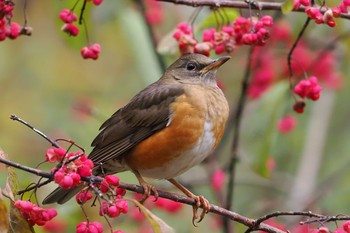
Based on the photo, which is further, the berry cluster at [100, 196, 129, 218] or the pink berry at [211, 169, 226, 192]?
the pink berry at [211, 169, 226, 192]

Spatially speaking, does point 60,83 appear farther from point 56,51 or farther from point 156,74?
point 156,74

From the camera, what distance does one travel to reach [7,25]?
3.71 m

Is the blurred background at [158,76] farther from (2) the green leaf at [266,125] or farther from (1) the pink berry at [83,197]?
(1) the pink berry at [83,197]

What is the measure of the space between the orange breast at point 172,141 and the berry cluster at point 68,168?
1.22 metres

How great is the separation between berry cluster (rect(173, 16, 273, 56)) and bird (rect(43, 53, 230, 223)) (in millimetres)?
337

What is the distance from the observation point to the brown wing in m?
4.46

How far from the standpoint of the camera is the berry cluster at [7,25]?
3496 mm

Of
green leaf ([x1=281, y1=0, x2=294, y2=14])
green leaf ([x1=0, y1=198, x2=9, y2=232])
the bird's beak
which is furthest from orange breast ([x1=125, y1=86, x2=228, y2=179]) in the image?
green leaf ([x1=0, y1=198, x2=9, y2=232])

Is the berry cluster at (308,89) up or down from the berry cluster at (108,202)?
down

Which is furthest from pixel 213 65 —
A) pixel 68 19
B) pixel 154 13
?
pixel 154 13

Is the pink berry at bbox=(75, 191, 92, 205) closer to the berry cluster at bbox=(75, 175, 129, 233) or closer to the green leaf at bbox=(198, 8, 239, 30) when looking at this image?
the berry cluster at bbox=(75, 175, 129, 233)

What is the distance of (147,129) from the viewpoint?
452 cm

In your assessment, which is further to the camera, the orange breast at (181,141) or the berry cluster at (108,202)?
the orange breast at (181,141)

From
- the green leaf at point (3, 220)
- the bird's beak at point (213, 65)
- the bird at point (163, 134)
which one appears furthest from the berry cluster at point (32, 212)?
the bird's beak at point (213, 65)
